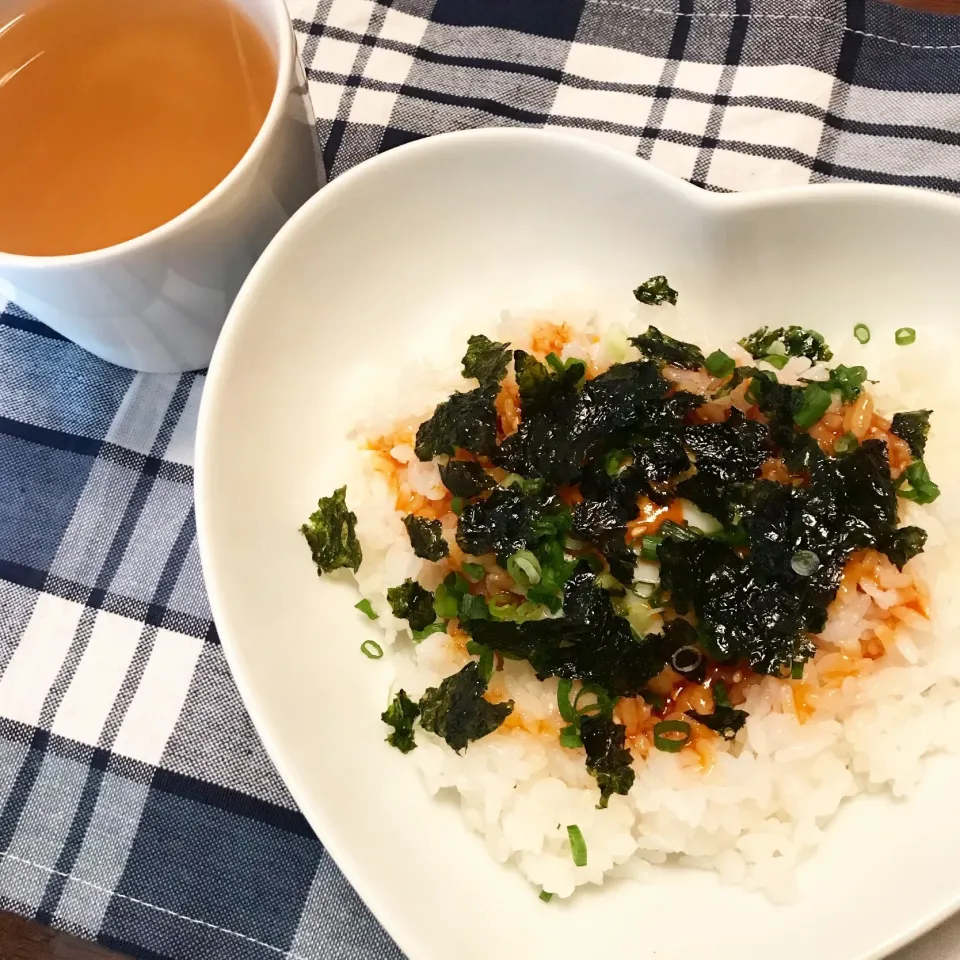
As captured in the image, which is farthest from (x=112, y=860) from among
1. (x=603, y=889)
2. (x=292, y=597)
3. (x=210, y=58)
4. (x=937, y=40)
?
(x=937, y=40)

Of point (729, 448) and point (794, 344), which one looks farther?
point (794, 344)

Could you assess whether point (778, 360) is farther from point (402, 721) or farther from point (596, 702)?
point (402, 721)

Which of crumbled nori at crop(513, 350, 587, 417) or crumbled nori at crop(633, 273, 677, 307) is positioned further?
crumbled nori at crop(633, 273, 677, 307)

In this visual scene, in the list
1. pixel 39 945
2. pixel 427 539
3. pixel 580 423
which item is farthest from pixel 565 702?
pixel 39 945

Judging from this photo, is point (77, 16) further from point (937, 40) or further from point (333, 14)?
point (937, 40)

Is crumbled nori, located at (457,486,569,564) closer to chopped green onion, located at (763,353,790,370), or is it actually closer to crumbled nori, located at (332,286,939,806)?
crumbled nori, located at (332,286,939,806)

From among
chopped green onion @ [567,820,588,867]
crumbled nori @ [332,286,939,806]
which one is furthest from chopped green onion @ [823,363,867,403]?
chopped green onion @ [567,820,588,867]
